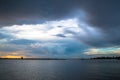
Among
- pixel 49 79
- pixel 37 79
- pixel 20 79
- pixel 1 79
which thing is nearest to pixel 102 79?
pixel 49 79

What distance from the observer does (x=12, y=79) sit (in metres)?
70.4

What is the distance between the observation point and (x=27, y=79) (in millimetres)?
70062

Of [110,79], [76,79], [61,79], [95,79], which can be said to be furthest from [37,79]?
[110,79]

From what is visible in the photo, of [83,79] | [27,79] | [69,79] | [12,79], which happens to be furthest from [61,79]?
[12,79]

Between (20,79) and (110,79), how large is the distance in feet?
113

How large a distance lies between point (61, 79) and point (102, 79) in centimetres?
1581

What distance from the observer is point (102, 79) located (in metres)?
71.2

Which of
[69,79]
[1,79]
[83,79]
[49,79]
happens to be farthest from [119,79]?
[1,79]

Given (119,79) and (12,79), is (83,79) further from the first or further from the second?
(12,79)

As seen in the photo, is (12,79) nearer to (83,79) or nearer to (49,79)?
(49,79)

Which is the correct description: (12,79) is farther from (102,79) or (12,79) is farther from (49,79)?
(102,79)

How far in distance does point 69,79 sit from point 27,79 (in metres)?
15.9

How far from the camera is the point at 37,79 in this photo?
7031 centimetres

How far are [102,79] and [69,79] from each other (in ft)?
42.5
